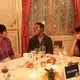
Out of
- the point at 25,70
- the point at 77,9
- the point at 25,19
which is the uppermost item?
the point at 77,9

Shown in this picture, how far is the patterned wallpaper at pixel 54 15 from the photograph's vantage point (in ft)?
14.8

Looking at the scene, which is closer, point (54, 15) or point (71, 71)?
point (71, 71)

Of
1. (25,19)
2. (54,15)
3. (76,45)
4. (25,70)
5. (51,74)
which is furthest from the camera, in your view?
(54,15)

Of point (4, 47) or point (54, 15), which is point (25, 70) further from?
point (54, 15)

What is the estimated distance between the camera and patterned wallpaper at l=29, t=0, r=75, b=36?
4496 mm

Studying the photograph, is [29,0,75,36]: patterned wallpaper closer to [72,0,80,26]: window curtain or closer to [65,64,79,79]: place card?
[72,0,80,26]: window curtain

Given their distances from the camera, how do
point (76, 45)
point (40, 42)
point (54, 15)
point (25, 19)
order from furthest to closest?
point (54, 15), point (25, 19), point (40, 42), point (76, 45)

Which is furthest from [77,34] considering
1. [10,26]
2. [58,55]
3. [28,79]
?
[10,26]

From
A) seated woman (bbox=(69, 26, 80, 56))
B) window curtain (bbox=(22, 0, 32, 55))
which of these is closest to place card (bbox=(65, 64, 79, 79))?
seated woman (bbox=(69, 26, 80, 56))

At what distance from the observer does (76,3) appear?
174 inches

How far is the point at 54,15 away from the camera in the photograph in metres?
4.56

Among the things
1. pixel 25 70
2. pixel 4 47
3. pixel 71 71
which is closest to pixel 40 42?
pixel 4 47

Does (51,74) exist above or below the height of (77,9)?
below

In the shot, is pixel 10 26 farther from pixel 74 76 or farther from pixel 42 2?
pixel 74 76
